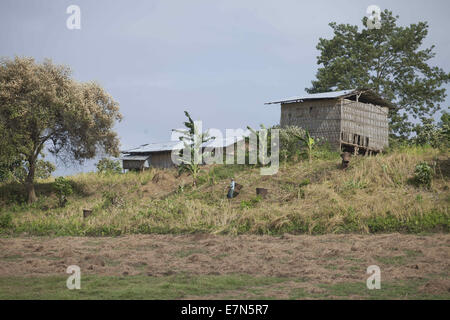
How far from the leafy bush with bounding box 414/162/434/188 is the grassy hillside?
0.24 meters

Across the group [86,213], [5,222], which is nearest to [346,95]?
[86,213]

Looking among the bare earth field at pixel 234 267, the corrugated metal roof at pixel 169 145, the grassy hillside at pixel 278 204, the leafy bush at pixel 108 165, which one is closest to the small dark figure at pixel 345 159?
the grassy hillside at pixel 278 204

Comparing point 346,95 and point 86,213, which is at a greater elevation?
point 346,95

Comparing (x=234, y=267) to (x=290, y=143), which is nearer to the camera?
(x=234, y=267)

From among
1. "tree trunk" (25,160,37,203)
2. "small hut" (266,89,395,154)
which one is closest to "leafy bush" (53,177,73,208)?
"tree trunk" (25,160,37,203)

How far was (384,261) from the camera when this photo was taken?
37.8 feet

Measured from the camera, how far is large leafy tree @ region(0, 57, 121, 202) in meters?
26.1

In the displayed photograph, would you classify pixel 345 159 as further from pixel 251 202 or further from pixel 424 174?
pixel 251 202

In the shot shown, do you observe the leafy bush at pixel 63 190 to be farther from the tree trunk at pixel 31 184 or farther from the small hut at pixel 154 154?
the small hut at pixel 154 154

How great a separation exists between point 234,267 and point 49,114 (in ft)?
61.0

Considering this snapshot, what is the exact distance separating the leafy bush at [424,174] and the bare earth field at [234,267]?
15.6 feet

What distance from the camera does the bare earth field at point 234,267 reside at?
889 cm

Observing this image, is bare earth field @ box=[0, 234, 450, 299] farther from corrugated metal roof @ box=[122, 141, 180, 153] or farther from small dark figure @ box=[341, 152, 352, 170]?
corrugated metal roof @ box=[122, 141, 180, 153]

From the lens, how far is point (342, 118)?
94.7ft
